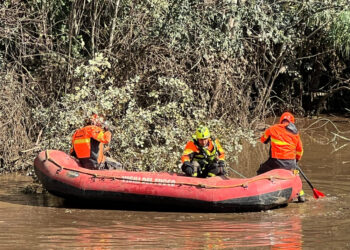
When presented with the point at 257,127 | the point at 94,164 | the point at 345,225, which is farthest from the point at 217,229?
the point at 257,127

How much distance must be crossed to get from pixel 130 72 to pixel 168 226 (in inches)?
239

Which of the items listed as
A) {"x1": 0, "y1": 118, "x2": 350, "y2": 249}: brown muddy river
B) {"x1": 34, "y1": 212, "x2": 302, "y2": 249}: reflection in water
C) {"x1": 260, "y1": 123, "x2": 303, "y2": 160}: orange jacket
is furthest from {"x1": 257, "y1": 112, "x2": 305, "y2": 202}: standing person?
{"x1": 34, "y1": 212, "x2": 302, "y2": 249}: reflection in water

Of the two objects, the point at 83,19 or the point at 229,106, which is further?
the point at 83,19

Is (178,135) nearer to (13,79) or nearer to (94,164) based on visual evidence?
(94,164)

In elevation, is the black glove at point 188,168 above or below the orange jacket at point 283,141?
below

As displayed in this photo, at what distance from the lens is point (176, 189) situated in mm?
11398

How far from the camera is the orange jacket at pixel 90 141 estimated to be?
39.5 ft

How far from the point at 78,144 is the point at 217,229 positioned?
3.05m

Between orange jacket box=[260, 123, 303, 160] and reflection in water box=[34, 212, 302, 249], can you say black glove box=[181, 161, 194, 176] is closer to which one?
reflection in water box=[34, 212, 302, 249]

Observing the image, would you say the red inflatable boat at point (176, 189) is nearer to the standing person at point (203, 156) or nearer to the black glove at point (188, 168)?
the black glove at point (188, 168)

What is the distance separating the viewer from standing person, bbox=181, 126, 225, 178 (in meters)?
11.8

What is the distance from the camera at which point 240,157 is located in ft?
55.2

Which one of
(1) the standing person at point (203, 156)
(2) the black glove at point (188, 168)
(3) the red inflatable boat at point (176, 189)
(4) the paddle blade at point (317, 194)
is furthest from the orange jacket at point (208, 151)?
(4) the paddle blade at point (317, 194)

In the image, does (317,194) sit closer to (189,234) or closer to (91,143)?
(189,234)
